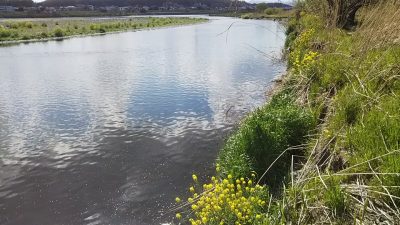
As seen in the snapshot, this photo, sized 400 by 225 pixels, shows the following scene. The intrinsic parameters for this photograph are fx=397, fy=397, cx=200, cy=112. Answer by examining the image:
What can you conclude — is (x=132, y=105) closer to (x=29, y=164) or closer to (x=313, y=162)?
(x=29, y=164)

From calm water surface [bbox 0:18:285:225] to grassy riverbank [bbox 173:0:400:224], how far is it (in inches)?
84.8

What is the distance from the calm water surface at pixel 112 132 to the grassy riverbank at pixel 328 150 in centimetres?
215

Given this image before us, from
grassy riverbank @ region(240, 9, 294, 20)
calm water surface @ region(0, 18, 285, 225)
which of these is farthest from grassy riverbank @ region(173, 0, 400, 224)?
grassy riverbank @ region(240, 9, 294, 20)

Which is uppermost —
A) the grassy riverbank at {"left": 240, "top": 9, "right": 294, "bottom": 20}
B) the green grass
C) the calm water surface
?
the grassy riverbank at {"left": 240, "top": 9, "right": 294, "bottom": 20}

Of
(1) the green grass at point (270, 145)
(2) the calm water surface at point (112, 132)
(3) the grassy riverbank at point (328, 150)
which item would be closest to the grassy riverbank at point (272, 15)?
(3) the grassy riverbank at point (328, 150)

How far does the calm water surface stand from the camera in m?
9.55

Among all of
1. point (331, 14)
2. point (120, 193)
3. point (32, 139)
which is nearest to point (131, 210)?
point (120, 193)

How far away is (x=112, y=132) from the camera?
47.1ft

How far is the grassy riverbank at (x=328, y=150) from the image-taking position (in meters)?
4.48

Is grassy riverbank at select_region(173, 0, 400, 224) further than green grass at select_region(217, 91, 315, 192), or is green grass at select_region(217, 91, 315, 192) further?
green grass at select_region(217, 91, 315, 192)

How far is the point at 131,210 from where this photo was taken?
29.8 feet

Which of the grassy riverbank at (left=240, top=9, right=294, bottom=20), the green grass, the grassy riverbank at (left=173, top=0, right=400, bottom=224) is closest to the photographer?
the grassy riverbank at (left=173, top=0, right=400, bottom=224)

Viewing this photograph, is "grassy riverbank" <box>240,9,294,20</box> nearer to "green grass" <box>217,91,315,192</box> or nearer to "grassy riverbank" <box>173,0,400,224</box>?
"grassy riverbank" <box>173,0,400,224</box>

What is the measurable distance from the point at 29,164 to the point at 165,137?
4396mm
